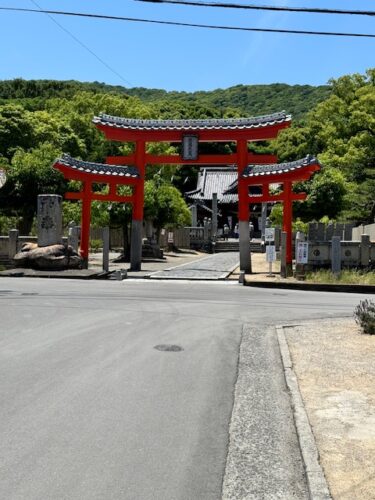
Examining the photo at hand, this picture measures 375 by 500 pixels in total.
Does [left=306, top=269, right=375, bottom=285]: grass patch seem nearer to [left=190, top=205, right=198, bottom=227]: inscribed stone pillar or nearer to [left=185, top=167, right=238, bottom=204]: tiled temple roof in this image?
[left=190, top=205, right=198, bottom=227]: inscribed stone pillar

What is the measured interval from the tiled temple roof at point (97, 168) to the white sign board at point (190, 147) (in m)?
2.43

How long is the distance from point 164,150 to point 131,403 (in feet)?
145

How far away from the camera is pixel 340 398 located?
6.04 metres

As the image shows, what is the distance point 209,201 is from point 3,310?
170 ft

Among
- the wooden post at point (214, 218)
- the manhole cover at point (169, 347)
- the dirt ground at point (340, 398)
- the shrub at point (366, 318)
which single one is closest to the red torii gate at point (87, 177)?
the dirt ground at point (340, 398)

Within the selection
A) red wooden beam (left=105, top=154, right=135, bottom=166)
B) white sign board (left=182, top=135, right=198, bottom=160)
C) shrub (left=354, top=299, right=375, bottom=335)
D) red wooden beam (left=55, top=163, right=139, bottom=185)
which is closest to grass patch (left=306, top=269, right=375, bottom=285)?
white sign board (left=182, top=135, right=198, bottom=160)

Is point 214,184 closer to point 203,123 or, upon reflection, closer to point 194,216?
point 194,216

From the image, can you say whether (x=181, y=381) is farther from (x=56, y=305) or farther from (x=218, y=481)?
(x=56, y=305)

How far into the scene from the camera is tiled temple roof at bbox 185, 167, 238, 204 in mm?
61306

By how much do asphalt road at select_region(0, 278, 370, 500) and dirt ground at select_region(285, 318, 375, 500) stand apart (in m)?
0.28

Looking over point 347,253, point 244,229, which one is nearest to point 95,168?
point 244,229

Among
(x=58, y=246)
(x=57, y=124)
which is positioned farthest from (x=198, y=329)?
(x=57, y=124)

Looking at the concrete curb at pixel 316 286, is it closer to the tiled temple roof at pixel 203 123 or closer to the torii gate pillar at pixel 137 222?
the torii gate pillar at pixel 137 222

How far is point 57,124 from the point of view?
51.3 metres
